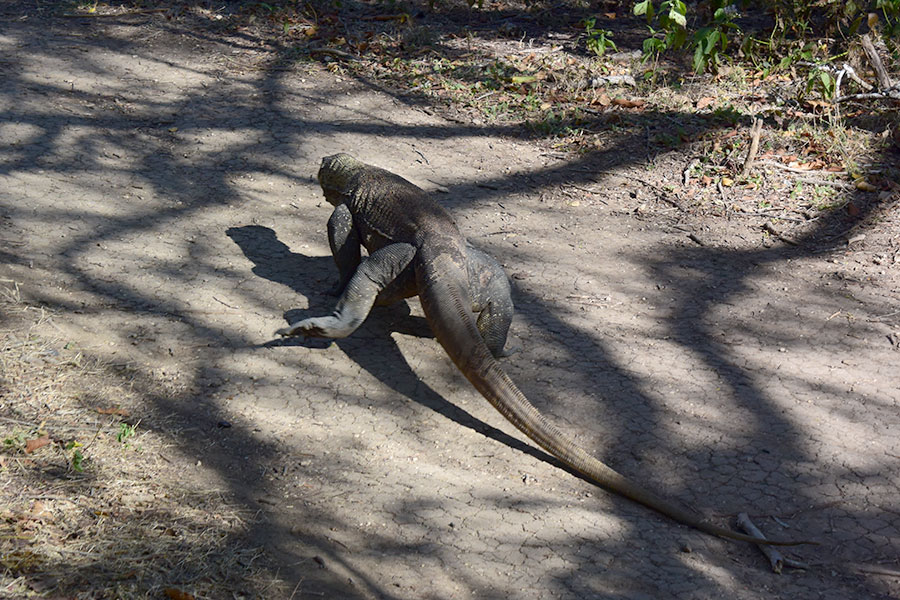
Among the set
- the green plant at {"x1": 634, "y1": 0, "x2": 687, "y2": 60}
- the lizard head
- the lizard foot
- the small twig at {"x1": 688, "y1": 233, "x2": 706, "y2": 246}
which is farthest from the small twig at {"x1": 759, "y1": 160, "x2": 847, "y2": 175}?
the lizard foot

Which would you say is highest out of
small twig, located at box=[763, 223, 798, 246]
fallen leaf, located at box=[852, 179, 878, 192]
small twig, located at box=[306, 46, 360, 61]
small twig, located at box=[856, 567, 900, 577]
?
fallen leaf, located at box=[852, 179, 878, 192]

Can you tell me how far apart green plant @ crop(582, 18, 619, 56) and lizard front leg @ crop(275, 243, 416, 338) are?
5.16m

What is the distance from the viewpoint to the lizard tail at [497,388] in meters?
3.57

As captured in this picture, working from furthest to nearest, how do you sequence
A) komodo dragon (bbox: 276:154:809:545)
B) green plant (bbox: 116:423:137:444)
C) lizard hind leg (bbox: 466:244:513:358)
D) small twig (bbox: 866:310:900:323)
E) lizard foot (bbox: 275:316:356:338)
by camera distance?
small twig (bbox: 866:310:900:323), lizard hind leg (bbox: 466:244:513:358), lizard foot (bbox: 275:316:356:338), komodo dragon (bbox: 276:154:809:545), green plant (bbox: 116:423:137:444)

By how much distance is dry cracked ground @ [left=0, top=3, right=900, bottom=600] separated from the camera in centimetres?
331

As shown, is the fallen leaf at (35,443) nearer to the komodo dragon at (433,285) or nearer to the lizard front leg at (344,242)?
the komodo dragon at (433,285)

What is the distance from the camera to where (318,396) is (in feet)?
13.4

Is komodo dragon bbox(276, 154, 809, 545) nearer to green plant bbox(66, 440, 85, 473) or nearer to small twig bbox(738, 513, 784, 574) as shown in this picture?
small twig bbox(738, 513, 784, 574)

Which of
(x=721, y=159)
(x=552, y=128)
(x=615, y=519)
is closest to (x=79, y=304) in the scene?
(x=615, y=519)

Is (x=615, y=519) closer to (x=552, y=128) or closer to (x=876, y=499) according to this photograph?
(x=876, y=499)

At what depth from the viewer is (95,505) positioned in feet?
10.1

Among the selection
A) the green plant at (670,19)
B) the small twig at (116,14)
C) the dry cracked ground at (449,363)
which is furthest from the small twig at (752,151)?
the small twig at (116,14)

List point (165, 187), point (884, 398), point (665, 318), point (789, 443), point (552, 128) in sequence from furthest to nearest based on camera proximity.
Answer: point (552, 128) → point (165, 187) → point (665, 318) → point (884, 398) → point (789, 443)

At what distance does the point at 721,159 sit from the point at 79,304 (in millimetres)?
5006
